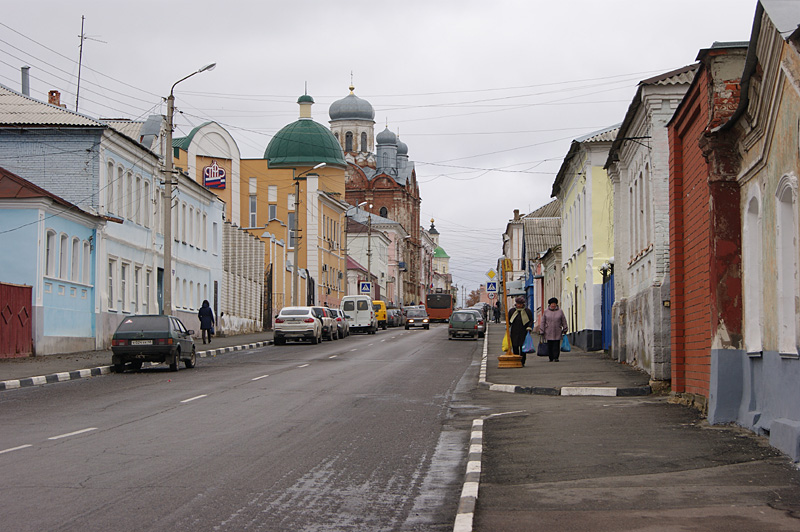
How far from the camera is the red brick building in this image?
12586 millimetres

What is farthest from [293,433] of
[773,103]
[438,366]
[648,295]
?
[438,366]

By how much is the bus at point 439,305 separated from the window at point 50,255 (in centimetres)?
5994

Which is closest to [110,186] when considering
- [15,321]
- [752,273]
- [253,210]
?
[15,321]

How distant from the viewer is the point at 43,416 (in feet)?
49.4

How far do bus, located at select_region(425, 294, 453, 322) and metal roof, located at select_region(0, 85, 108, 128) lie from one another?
5647 centimetres

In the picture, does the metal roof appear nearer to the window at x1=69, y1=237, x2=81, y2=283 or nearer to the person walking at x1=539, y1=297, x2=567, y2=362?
the window at x1=69, y1=237, x2=81, y2=283

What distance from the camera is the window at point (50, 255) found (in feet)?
105

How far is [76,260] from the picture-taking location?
34531 millimetres

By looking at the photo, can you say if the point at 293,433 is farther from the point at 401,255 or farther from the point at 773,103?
the point at 401,255

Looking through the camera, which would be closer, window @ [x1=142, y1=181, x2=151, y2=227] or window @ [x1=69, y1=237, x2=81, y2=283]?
window @ [x1=69, y1=237, x2=81, y2=283]

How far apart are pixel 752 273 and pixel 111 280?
29.8 metres

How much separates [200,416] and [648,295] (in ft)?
34.2

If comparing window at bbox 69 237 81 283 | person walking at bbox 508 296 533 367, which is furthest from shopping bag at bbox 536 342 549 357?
window at bbox 69 237 81 283

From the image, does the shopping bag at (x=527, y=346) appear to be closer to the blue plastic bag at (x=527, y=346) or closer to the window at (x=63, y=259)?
the blue plastic bag at (x=527, y=346)
